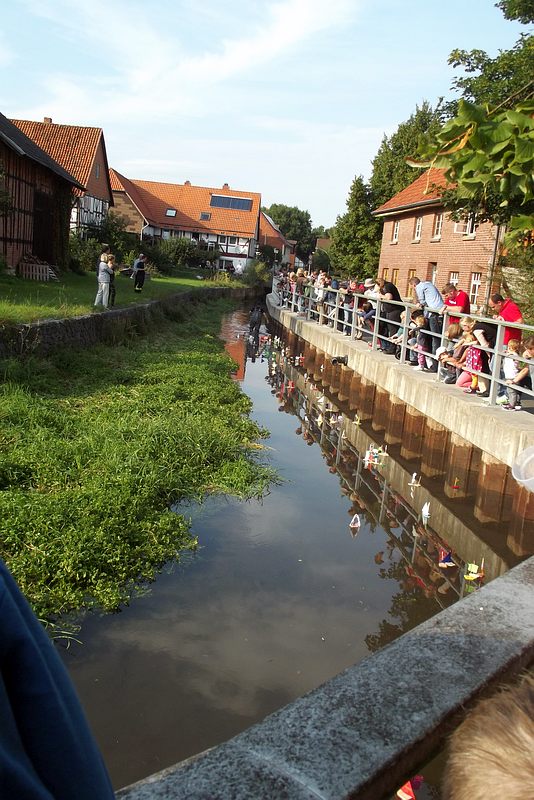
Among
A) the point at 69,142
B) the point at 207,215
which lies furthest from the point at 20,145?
the point at 207,215

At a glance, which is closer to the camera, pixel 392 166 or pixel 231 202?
pixel 392 166

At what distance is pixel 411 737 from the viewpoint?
2.53m

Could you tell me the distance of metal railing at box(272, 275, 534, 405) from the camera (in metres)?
8.78

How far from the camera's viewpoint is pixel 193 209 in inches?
2844

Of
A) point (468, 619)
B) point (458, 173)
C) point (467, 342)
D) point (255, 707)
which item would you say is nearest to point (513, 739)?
point (468, 619)

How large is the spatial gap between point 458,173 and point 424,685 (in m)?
2.31

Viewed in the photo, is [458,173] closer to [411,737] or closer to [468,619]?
[468,619]

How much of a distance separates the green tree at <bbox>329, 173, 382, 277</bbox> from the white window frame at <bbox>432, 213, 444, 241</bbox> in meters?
18.8

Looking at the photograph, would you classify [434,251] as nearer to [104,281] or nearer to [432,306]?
[104,281]

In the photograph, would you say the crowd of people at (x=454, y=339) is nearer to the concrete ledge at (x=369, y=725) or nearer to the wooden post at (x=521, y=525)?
the wooden post at (x=521, y=525)

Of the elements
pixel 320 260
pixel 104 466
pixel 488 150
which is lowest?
pixel 104 466

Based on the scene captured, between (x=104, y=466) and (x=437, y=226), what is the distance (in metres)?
26.5

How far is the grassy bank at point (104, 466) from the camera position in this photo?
4875 mm

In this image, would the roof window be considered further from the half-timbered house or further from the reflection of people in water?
the reflection of people in water
